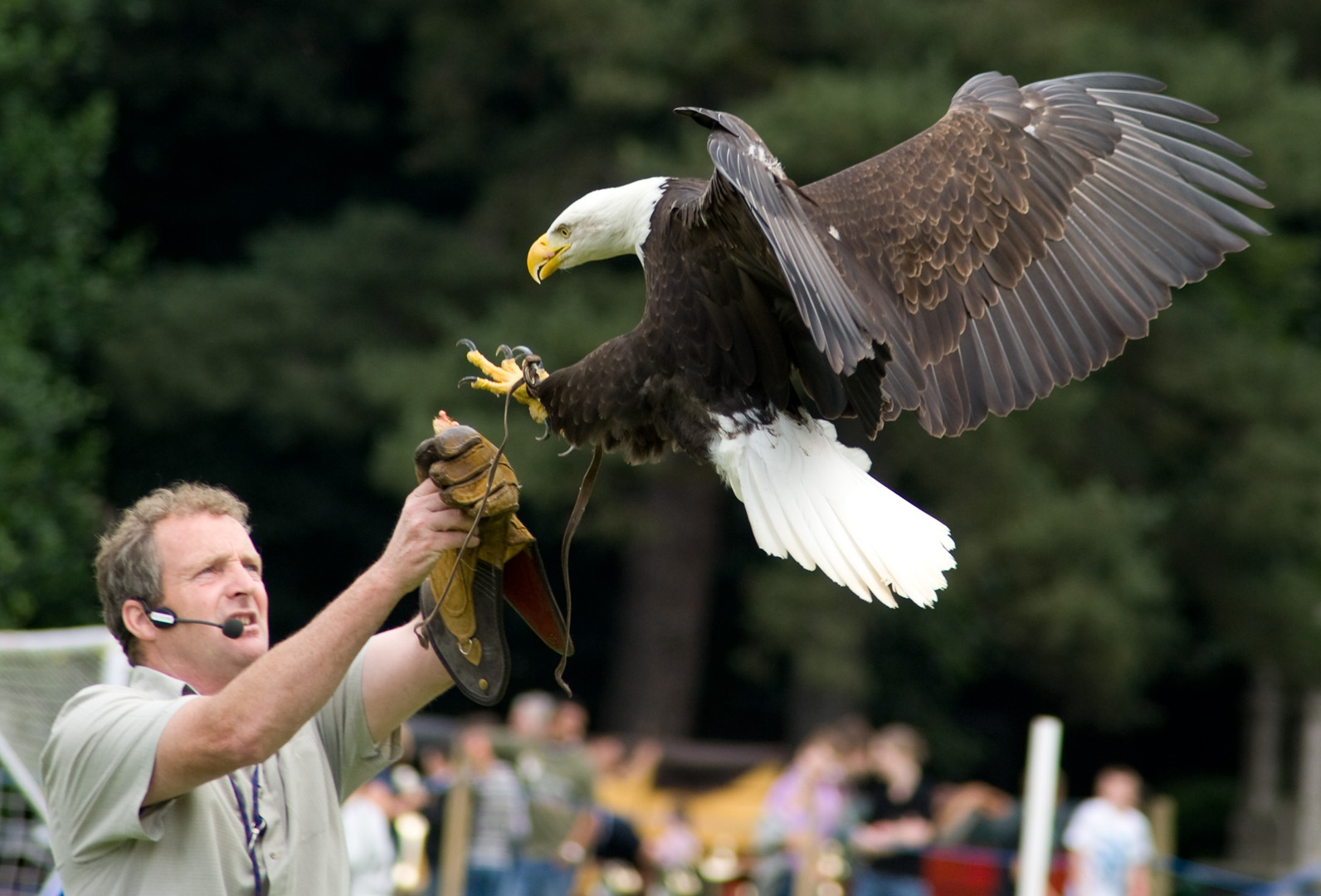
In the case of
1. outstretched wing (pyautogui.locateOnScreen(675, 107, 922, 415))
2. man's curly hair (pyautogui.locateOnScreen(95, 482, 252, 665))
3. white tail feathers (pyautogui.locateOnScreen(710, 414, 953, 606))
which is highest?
outstretched wing (pyautogui.locateOnScreen(675, 107, 922, 415))

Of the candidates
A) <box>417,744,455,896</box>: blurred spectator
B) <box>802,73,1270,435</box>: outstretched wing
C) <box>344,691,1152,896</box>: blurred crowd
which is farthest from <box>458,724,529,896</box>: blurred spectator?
<box>802,73,1270,435</box>: outstretched wing

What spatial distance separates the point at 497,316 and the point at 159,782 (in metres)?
10.1

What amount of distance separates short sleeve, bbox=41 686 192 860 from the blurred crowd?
4.19 meters

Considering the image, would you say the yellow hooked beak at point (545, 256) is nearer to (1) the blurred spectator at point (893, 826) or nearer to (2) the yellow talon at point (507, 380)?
(2) the yellow talon at point (507, 380)

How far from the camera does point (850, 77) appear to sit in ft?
39.9

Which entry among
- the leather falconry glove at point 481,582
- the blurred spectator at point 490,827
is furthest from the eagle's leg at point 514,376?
the blurred spectator at point 490,827

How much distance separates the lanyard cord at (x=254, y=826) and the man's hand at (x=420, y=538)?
0.41m

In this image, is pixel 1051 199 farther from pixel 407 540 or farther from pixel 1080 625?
pixel 1080 625

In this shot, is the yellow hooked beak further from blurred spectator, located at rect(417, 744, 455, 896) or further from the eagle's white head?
blurred spectator, located at rect(417, 744, 455, 896)

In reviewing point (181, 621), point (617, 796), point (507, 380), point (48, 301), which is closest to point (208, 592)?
point (181, 621)

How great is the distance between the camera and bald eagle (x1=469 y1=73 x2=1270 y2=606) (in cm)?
290

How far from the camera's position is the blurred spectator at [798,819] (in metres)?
8.05

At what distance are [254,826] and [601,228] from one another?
1396 mm

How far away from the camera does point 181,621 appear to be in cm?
239
